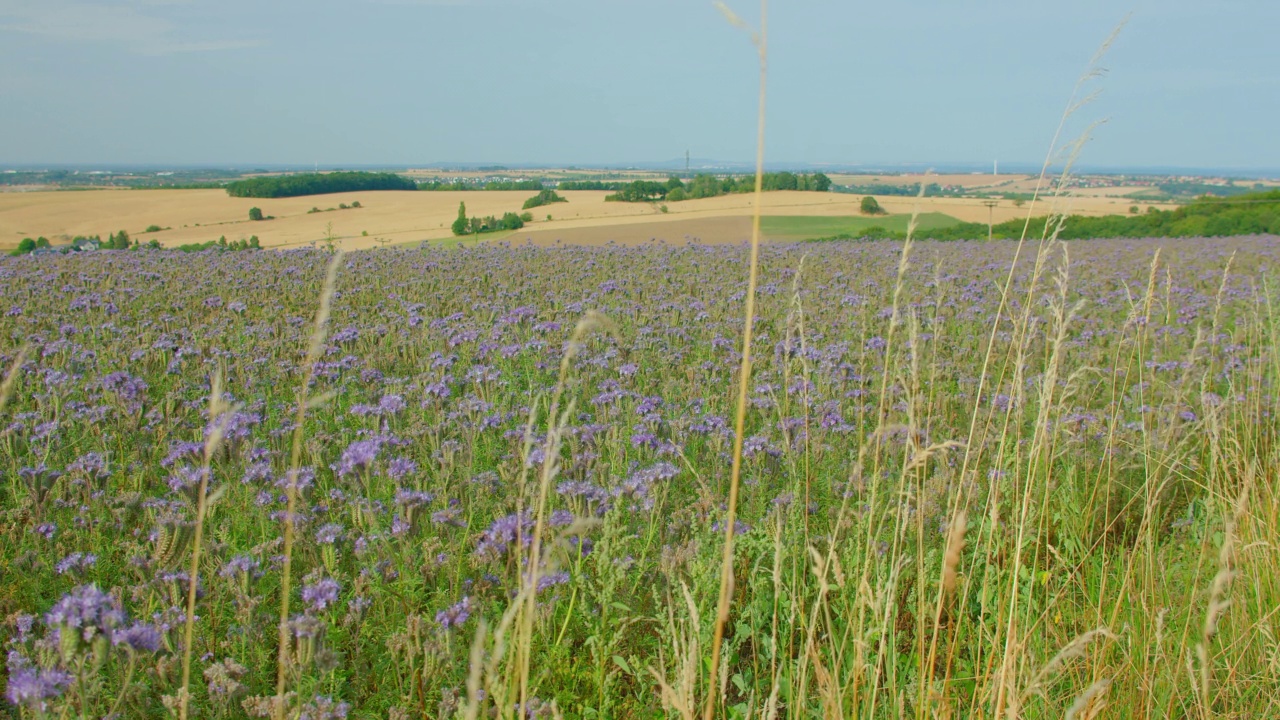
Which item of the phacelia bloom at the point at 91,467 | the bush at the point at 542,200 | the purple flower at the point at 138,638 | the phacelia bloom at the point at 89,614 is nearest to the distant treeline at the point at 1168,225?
the bush at the point at 542,200

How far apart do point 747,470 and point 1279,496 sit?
2327 mm

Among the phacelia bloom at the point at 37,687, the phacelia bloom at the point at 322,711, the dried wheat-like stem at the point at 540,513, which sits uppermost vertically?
the dried wheat-like stem at the point at 540,513

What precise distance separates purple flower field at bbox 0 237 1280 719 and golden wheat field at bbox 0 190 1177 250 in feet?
34.7

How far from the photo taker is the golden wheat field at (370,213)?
18125mm

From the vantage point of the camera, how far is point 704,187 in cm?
2916

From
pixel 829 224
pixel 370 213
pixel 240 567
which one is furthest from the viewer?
pixel 370 213

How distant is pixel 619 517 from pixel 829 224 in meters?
19.1

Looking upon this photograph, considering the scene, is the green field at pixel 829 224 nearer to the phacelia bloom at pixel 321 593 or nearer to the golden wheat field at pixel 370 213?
the golden wheat field at pixel 370 213

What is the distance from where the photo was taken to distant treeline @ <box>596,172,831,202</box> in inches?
1109

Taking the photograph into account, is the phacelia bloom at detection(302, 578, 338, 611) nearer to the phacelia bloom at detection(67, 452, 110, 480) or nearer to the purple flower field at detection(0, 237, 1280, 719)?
the purple flower field at detection(0, 237, 1280, 719)

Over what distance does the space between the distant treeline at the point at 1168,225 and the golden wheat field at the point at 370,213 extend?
0.84 meters

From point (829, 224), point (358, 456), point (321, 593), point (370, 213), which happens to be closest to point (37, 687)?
point (321, 593)

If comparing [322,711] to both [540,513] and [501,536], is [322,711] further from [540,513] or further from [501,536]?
[540,513]

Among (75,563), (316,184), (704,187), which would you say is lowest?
(75,563)
